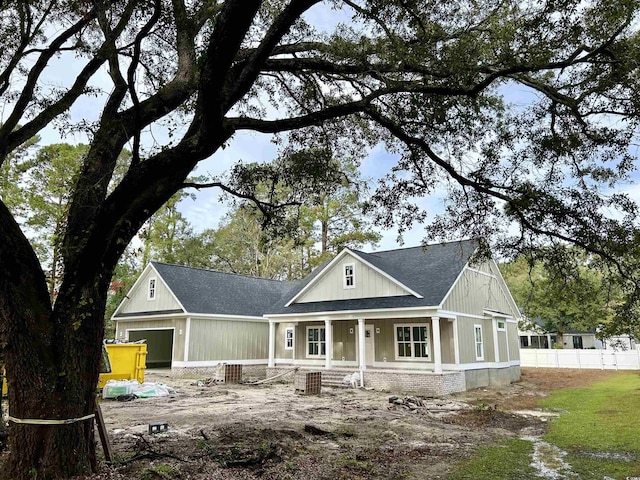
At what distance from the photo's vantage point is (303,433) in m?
8.50

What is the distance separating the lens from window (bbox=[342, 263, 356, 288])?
1969 cm

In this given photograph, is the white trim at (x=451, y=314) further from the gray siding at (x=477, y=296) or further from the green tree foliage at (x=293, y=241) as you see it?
the green tree foliage at (x=293, y=241)

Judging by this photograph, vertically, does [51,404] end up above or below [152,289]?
below

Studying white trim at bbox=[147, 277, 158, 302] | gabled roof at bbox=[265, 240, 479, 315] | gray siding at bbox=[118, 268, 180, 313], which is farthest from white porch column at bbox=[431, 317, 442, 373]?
white trim at bbox=[147, 277, 158, 302]

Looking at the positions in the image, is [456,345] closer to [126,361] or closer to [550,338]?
[126,361]

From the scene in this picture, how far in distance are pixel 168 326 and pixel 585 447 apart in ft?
60.4

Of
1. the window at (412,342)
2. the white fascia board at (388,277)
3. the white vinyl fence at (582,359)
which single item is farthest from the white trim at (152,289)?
the white vinyl fence at (582,359)

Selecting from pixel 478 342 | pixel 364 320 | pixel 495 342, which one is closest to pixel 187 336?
pixel 364 320

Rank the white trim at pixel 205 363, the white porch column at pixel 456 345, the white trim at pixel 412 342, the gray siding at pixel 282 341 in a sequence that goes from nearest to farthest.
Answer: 1. the white porch column at pixel 456 345
2. the white trim at pixel 412 342
3. the white trim at pixel 205 363
4. the gray siding at pixel 282 341

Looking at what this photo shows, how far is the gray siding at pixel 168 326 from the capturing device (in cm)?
2098

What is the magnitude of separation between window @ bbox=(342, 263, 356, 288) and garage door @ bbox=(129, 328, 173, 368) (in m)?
11.9

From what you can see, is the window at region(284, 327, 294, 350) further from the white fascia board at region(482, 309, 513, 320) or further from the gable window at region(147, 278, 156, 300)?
the white fascia board at region(482, 309, 513, 320)

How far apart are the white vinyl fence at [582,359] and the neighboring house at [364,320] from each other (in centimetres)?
854

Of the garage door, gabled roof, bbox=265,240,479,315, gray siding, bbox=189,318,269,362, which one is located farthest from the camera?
the garage door
